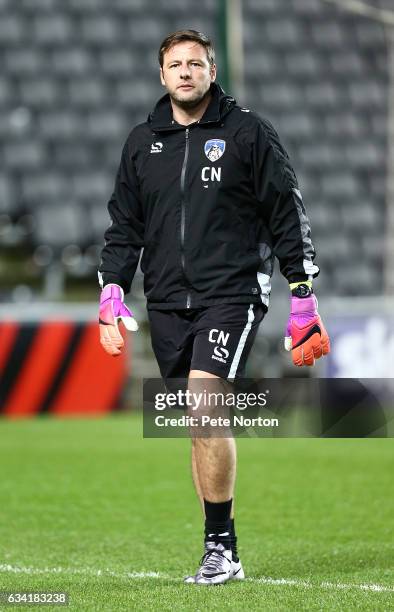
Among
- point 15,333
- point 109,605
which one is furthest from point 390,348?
point 109,605

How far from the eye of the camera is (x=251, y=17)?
15.8 m

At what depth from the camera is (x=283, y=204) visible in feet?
12.8

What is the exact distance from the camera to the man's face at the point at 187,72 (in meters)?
3.94

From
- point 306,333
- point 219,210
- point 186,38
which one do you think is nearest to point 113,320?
point 219,210

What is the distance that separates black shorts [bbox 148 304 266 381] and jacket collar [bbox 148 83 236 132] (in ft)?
1.95

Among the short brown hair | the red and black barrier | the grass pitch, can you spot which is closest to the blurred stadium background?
the red and black barrier

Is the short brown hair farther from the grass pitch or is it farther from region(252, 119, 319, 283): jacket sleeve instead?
the grass pitch

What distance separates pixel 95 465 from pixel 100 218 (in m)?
5.88

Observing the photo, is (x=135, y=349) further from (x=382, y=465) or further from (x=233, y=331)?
(x=233, y=331)

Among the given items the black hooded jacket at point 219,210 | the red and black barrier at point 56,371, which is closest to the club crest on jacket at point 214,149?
the black hooded jacket at point 219,210

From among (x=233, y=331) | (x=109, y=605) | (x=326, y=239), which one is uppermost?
(x=233, y=331)

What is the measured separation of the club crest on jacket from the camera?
3934 millimetres

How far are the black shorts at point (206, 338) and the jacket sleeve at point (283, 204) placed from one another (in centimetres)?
20

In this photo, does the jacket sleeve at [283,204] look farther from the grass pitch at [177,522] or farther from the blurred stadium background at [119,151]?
the blurred stadium background at [119,151]
